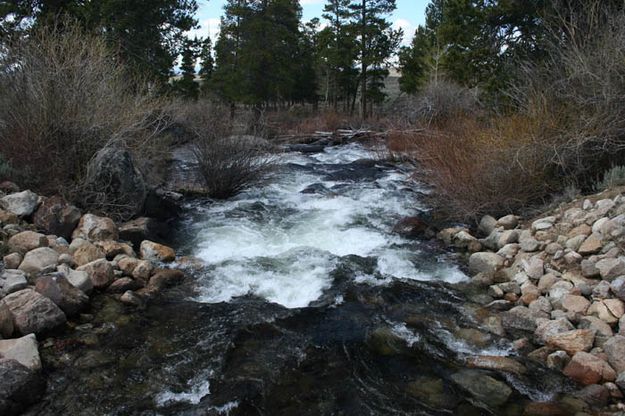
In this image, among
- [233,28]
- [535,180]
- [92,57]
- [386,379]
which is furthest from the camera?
[233,28]

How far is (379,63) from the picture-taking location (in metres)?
31.9

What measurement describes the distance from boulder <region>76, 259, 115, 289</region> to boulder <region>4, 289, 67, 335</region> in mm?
965

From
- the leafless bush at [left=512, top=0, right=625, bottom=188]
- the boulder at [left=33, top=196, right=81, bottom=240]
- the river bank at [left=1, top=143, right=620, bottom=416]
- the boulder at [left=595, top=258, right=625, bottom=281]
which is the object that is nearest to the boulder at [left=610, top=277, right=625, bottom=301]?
the boulder at [left=595, top=258, right=625, bottom=281]

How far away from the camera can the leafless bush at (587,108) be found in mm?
8180

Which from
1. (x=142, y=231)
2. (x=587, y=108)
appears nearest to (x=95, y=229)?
(x=142, y=231)

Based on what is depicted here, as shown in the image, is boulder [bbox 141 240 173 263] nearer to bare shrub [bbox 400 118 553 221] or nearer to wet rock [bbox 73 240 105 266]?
wet rock [bbox 73 240 105 266]

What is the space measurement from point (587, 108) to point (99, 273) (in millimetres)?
8401

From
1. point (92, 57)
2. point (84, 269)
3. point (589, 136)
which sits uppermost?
point (92, 57)

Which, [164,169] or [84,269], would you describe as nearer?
[84,269]

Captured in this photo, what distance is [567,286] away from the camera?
6.27m

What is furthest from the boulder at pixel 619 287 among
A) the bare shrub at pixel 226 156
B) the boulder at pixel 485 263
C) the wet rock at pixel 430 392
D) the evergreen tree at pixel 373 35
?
the evergreen tree at pixel 373 35

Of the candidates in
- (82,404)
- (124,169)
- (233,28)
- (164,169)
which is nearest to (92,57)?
(124,169)

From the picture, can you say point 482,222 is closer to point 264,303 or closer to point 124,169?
point 264,303

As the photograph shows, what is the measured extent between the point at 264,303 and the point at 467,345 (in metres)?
2.63
